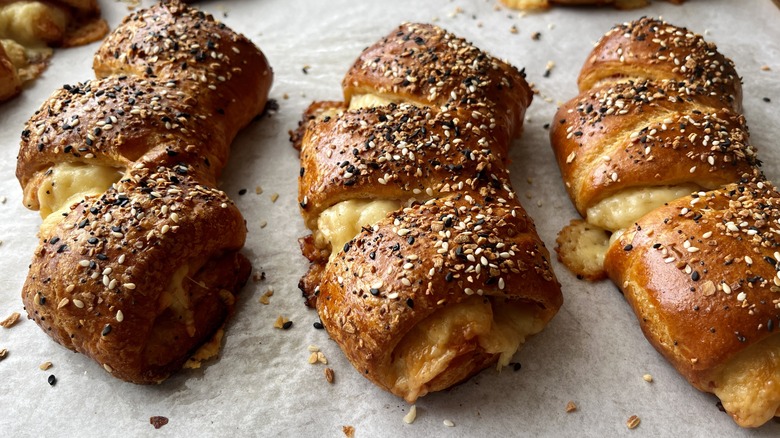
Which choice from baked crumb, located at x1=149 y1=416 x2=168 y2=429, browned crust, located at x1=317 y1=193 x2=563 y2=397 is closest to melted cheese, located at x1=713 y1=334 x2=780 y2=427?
browned crust, located at x1=317 y1=193 x2=563 y2=397

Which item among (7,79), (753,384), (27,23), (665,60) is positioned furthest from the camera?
(27,23)

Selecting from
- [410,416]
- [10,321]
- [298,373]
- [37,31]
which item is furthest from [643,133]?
[37,31]

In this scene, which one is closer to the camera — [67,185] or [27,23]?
[67,185]

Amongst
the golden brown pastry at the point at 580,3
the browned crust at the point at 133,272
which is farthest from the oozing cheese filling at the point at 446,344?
the golden brown pastry at the point at 580,3

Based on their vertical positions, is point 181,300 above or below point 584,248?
above

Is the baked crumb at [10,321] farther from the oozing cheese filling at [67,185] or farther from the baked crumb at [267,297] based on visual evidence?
the baked crumb at [267,297]

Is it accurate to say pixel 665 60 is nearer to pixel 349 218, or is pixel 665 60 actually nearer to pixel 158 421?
pixel 349 218

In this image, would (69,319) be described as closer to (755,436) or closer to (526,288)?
(526,288)
